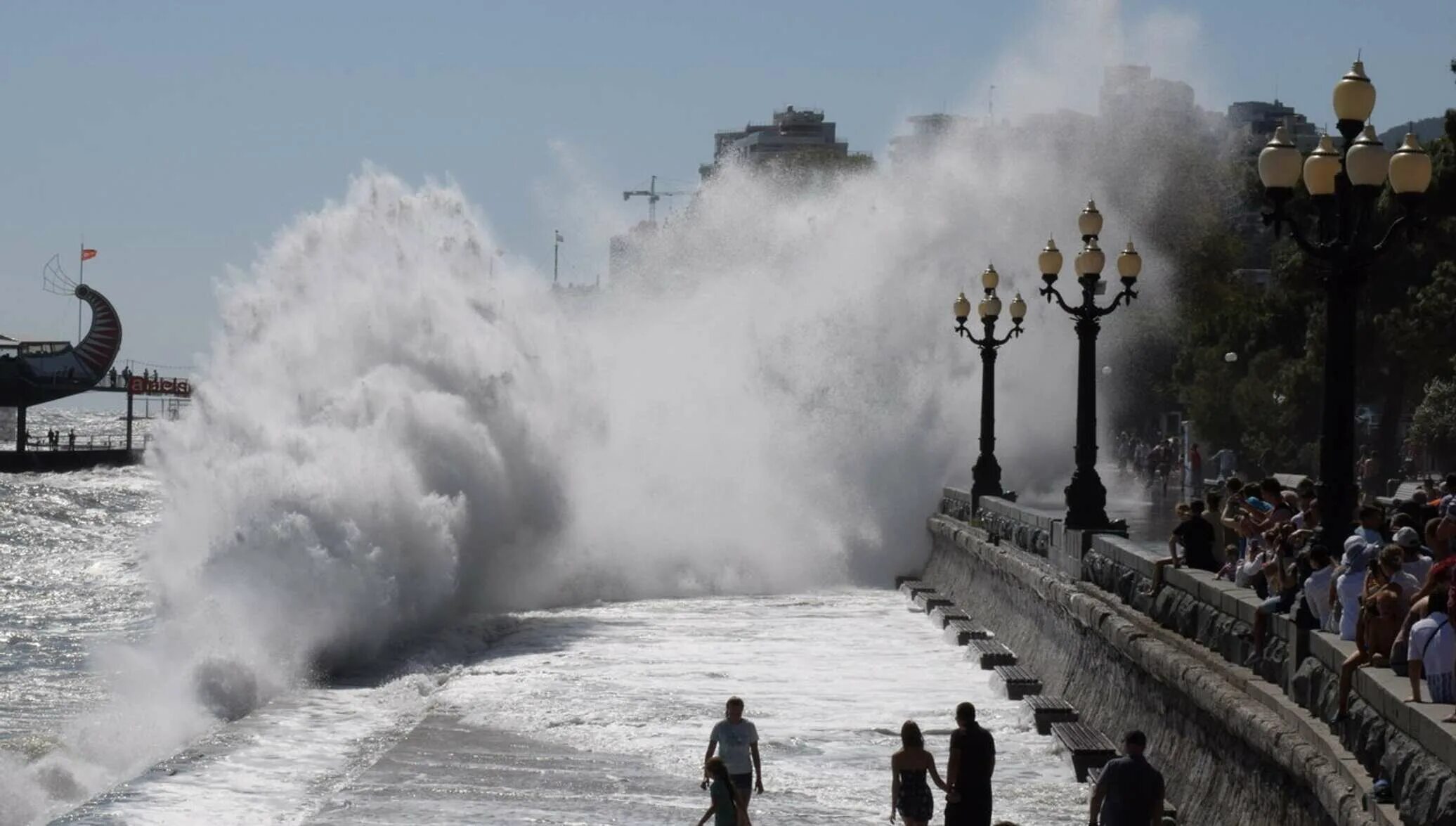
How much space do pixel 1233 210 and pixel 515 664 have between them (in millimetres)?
46814

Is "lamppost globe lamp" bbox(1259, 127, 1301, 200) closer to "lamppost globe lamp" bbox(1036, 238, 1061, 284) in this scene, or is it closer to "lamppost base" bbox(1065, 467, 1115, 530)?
"lamppost base" bbox(1065, 467, 1115, 530)

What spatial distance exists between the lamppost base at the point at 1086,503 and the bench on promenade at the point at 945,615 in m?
5.99

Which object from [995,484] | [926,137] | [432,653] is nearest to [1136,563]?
[432,653]

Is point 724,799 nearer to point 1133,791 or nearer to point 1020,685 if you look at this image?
point 1133,791

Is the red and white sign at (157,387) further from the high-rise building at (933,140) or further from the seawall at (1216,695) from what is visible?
the seawall at (1216,695)

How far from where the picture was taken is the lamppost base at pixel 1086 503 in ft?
68.2

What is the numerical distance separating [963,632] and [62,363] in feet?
339

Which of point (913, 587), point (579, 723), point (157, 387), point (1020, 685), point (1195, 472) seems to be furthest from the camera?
point (157, 387)

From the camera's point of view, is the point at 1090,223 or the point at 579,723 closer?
the point at 579,723

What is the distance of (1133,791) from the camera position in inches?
393

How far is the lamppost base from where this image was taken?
20.8 metres

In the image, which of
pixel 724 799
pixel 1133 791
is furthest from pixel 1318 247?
pixel 724 799

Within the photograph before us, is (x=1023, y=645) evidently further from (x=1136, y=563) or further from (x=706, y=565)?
(x=706, y=565)

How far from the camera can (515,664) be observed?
2356 centimetres
